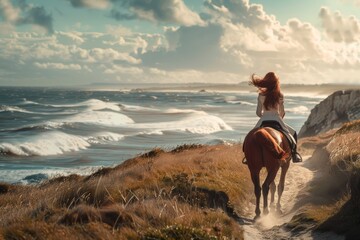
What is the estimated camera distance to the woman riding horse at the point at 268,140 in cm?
990

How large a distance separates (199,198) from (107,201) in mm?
2112

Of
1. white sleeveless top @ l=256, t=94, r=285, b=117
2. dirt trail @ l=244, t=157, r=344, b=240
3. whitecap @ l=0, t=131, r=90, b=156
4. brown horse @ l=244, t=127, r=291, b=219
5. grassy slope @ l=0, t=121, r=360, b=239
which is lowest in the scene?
whitecap @ l=0, t=131, r=90, b=156

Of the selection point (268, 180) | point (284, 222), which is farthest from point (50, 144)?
point (284, 222)

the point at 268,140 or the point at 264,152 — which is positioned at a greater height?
the point at 268,140

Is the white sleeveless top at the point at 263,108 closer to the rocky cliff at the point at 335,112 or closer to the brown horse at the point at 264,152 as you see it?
the brown horse at the point at 264,152

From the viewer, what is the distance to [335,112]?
34.9 m

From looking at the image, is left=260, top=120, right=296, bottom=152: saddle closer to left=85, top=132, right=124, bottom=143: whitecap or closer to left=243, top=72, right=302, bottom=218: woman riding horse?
left=243, top=72, right=302, bottom=218: woman riding horse

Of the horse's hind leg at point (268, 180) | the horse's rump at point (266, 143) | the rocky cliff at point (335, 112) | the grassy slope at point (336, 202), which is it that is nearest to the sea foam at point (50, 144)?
the rocky cliff at point (335, 112)

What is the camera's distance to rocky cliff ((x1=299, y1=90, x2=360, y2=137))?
3362cm

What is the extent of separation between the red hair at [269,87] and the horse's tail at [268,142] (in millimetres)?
1029

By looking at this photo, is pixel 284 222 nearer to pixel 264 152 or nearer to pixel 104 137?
pixel 264 152

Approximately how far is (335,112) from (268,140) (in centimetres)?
2707

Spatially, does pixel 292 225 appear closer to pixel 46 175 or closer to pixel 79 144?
pixel 46 175

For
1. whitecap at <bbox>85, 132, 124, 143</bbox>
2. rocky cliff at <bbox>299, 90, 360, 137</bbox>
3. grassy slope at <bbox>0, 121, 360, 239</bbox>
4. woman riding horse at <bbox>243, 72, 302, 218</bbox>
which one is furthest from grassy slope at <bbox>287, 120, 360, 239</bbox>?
whitecap at <bbox>85, 132, 124, 143</bbox>
